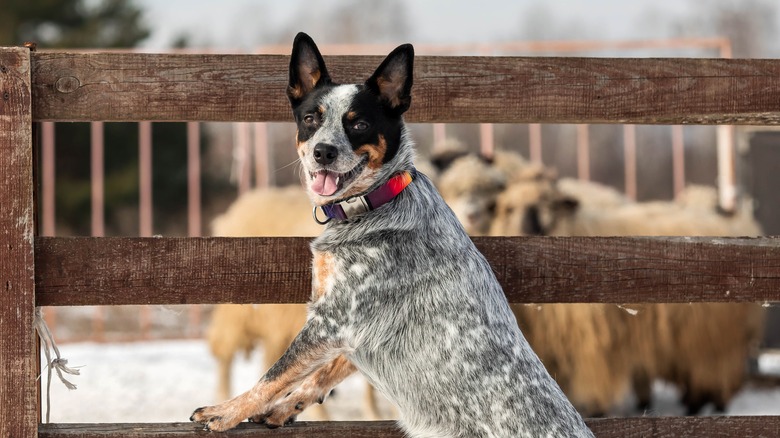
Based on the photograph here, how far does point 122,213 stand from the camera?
817 inches

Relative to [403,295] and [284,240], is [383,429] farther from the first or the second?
[284,240]

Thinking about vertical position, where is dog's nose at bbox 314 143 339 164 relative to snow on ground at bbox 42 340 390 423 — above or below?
above

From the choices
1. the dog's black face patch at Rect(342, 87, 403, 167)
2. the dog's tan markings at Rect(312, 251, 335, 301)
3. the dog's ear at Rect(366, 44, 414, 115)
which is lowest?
the dog's tan markings at Rect(312, 251, 335, 301)

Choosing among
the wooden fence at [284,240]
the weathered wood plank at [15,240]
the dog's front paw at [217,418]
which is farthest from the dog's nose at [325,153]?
the weathered wood plank at [15,240]

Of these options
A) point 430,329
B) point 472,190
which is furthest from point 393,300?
point 472,190

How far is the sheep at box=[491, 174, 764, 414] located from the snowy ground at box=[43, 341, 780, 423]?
0.29m

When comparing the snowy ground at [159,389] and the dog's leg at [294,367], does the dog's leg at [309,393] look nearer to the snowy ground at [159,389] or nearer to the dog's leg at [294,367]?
the dog's leg at [294,367]

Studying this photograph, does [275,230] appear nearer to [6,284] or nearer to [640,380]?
[640,380]

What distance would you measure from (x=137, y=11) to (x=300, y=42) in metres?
19.8

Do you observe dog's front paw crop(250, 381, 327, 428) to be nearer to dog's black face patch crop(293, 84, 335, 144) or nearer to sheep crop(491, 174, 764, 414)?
dog's black face patch crop(293, 84, 335, 144)

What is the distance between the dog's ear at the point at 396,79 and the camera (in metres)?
2.79

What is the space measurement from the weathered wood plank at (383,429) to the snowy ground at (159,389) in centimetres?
280

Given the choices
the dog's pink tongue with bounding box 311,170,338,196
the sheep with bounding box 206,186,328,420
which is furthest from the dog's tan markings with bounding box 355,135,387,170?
the sheep with bounding box 206,186,328,420

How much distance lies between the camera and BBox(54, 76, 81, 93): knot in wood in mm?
2957
